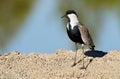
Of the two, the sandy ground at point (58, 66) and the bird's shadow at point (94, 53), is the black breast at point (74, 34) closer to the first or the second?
the sandy ground at point (58, 66)

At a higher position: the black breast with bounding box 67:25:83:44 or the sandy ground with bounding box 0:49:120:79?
the black breast with bounding box 67:25:83:44

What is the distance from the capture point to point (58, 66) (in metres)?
12.4

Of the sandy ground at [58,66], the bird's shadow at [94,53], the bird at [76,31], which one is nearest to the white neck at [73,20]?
the bird at [76,31]

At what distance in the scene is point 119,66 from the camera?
1270 centimetres

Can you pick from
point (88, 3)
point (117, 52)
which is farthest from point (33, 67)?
point (88, 3)

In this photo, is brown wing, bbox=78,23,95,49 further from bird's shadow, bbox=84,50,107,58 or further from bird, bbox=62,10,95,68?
bird's shadow, bbox=84,50,107,58

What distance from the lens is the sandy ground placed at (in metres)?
11.7

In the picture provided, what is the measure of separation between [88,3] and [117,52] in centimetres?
1114

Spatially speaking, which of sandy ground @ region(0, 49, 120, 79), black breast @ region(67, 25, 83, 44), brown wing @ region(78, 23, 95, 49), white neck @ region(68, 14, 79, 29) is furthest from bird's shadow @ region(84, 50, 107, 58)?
white neck @ region(68, 14, 79, 29)

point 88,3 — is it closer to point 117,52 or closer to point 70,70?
point 117,52

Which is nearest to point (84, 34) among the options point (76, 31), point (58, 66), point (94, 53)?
point (76, 31)

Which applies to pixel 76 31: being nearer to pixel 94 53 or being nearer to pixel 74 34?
pixel 74 34

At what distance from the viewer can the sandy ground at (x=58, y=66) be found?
1170 centimetres

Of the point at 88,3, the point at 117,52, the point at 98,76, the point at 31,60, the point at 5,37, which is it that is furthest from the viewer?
the point at 88,3
